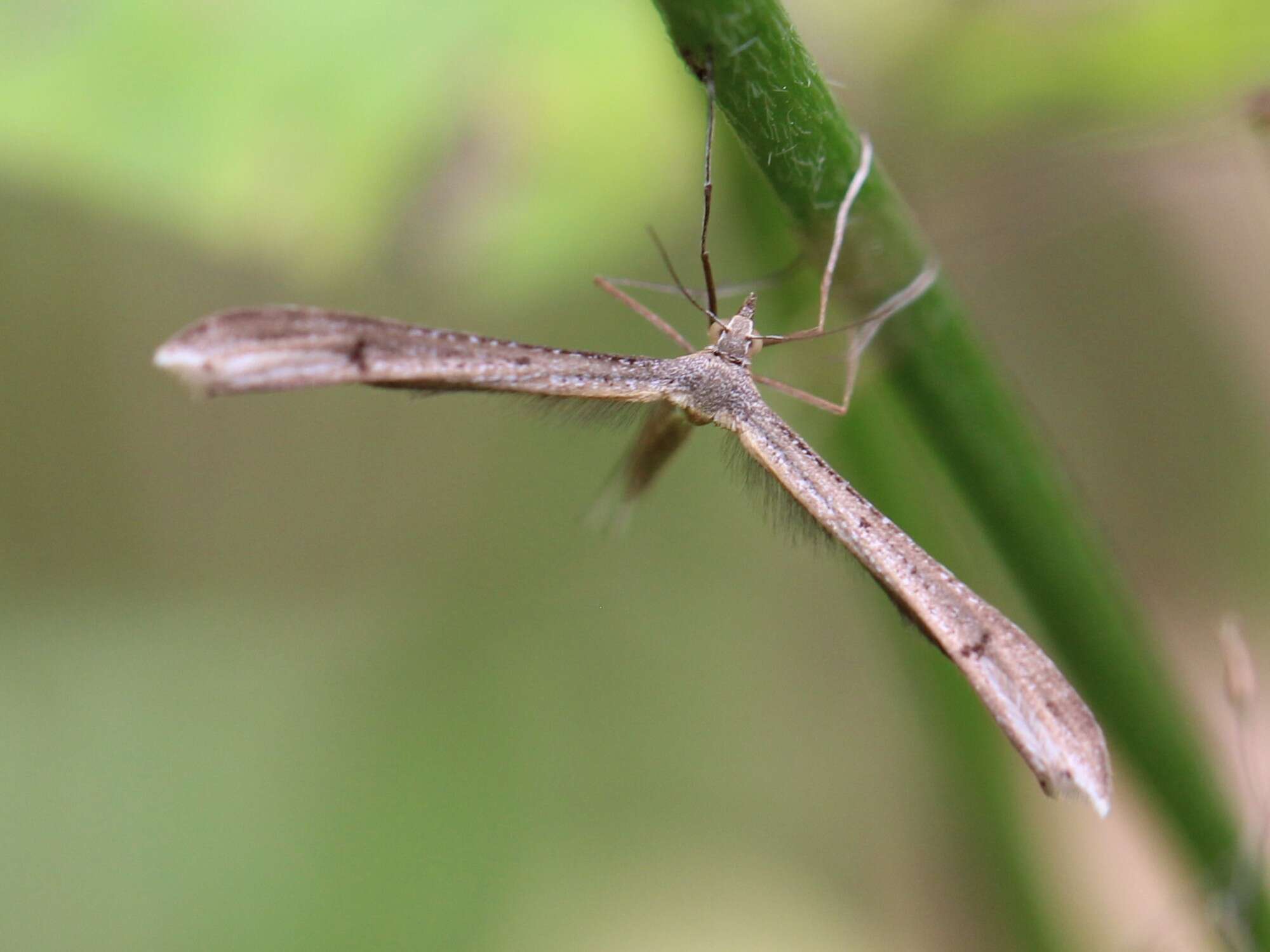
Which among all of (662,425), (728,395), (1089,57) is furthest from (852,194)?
(1089,57)

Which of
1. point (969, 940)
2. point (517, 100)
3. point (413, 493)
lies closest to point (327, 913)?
point (413, 493)

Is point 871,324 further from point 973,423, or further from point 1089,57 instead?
point 1089,57

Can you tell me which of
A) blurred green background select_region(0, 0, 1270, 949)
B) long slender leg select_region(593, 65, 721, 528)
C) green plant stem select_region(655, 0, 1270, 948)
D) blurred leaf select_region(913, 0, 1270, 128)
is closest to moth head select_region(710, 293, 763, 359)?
long slender leg select_region(593, 65, 721, 528)

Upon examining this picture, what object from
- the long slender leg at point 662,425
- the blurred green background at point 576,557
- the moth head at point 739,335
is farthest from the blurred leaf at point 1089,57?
the moth head at point 739,335

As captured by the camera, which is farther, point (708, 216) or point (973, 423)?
point (708, 216)

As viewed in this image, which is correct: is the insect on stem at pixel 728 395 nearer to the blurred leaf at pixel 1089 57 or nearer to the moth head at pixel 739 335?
the moth head at pixel 739 335

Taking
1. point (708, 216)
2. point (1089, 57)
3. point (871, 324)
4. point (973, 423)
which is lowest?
point (973, 423)
